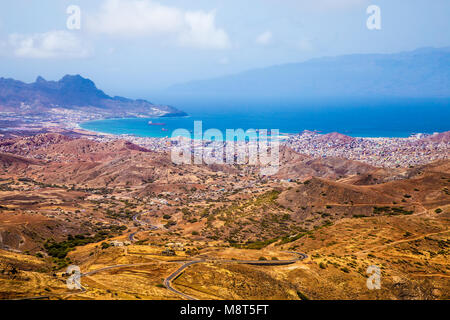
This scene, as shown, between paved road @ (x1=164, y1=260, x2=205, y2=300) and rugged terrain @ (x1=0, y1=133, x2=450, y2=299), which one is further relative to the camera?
rugged terrain @ (x1=0, y1=133, x2=450, y2=299)

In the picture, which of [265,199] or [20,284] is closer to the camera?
[20,284]

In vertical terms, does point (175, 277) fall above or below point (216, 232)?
above

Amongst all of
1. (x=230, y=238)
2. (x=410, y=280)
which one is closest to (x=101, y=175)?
(x=230, y=238)

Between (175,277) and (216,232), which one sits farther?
(216,232)

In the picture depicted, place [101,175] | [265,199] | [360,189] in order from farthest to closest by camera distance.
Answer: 1. [101,175]
2. [265,199]
3. [360,189]

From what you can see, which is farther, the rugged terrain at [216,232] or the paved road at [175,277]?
the rugged terrain at [216,232]
